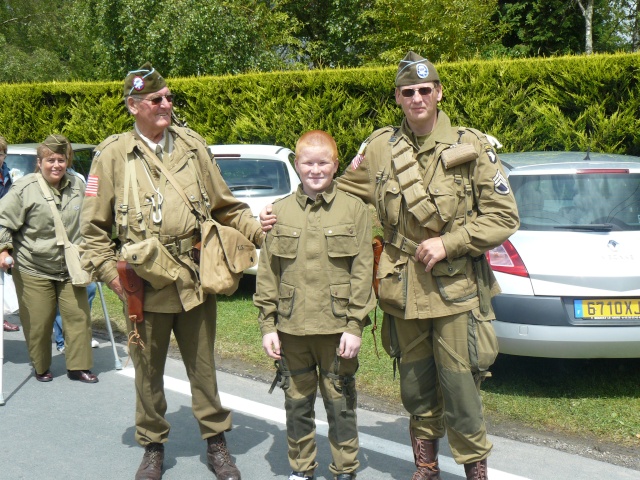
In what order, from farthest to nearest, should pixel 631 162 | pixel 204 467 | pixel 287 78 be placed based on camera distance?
pixel 287 78
pixel 631 162
pixel 204 467

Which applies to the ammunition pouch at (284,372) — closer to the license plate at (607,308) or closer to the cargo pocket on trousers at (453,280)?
the cargo pocket on trousers at (453,280)

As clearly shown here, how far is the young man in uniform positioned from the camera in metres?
3.94

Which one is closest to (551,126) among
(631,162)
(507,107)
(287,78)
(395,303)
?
(507,107)

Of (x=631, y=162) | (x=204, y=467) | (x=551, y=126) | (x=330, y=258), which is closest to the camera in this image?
(x=330, y=258)

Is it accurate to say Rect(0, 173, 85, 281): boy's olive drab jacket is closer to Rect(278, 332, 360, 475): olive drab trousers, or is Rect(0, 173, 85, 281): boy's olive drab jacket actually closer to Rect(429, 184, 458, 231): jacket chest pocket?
Rect(278, 332, 360, 475): olive drab trousers

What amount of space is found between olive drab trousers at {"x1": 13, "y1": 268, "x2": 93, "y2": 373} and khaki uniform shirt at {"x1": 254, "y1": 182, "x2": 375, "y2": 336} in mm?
2992

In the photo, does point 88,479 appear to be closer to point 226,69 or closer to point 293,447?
point 293,447

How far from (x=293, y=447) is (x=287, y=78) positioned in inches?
435

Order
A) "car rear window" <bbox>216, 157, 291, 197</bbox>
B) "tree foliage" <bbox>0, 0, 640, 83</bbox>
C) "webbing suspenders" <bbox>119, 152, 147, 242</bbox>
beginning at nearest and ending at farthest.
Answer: "webbing suspenders" <bbox>119, 152, 147, 242</bbox> < "car rear window" <bbox>216, 157, 291, 197</bbox> < "tree foliage" <bbox>0, 0, 640, 83</bbox>

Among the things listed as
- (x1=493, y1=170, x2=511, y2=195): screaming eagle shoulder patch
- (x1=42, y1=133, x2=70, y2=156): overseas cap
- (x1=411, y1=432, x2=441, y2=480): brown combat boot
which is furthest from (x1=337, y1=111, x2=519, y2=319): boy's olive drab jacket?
(x1=42, y1=133, x2=70, y2=156): overseas cap

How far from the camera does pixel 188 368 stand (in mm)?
4637

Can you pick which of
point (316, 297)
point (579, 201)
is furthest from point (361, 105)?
point (316, 297)

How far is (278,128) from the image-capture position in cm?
1463

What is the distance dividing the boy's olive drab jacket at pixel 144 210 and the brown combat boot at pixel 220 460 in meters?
0.82
